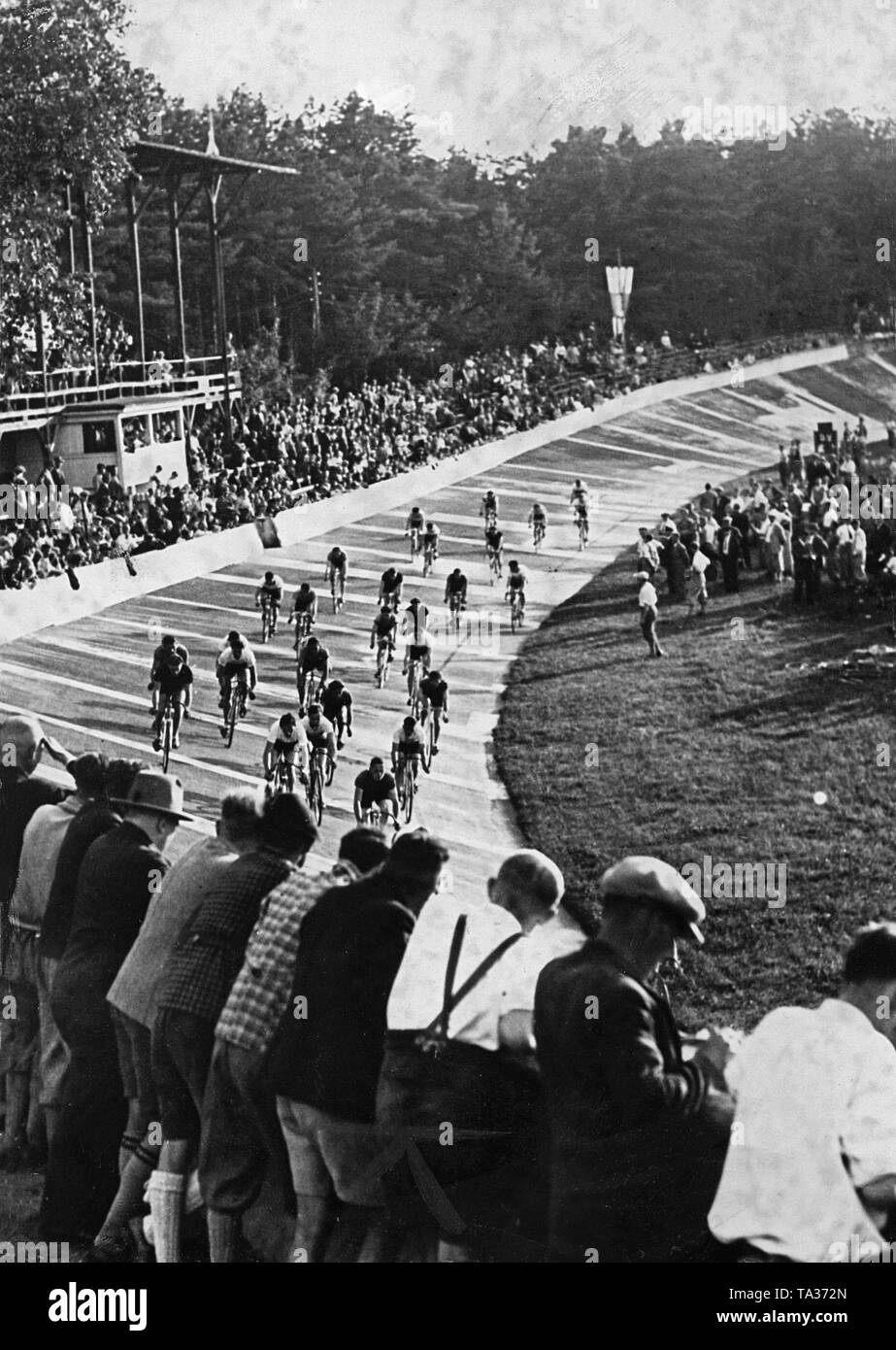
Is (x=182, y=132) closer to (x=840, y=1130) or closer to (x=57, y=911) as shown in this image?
(x=57, y=911)

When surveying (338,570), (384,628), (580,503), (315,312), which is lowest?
(384,628)

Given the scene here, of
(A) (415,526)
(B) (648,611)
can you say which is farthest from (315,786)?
(B) (648,611)

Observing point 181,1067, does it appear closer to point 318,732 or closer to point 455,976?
point 455,976

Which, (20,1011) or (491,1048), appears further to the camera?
(20,1011)

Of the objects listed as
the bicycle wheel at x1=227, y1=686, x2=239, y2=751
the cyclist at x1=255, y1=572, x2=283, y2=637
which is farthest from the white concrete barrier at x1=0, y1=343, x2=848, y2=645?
the bicycle wheel at x1=227, y1=686, x2=239, y2=751

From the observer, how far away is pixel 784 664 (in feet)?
37.7

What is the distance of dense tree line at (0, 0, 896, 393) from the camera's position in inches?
397

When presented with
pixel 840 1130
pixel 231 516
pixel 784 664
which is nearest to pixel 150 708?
pixel 231 516

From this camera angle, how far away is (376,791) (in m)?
8.84

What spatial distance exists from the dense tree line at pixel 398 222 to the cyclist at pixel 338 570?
1548mm

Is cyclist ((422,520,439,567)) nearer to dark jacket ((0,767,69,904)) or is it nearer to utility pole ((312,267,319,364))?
utility pole ((312,267,319,364))

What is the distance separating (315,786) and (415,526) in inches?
104
